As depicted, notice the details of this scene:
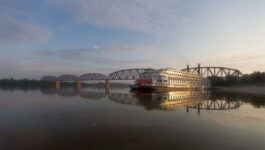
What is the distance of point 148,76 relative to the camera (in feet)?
261

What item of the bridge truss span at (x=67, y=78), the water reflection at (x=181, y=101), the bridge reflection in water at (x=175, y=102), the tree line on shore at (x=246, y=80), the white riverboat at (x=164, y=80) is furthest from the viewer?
the bridge truss span at (x=67, y=78)

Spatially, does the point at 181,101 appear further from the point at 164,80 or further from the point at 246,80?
the point at 246,80

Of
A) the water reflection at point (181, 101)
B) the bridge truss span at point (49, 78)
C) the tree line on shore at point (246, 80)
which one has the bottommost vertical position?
the water reflection at point (181, 101)

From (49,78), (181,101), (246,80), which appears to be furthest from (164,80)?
(49,78)

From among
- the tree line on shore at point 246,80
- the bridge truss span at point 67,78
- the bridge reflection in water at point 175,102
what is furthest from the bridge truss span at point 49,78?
the bridge reflection in water at point 175,102

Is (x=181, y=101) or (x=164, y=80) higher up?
(x=164, y=80)

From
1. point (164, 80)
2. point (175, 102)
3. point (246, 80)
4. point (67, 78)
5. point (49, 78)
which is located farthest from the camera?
point (49, 78)

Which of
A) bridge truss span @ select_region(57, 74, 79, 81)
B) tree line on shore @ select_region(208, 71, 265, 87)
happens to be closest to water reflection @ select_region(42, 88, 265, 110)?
tree line on shore @ select_region(208, 71, 265, 87)

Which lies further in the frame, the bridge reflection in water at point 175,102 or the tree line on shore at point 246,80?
the tree line on shore at point 246,80

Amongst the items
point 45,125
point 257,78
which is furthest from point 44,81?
point 45,125

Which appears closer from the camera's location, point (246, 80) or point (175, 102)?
point (175, 102)

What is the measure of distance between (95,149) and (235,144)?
7701mm

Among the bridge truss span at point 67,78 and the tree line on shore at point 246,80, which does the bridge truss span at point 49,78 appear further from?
the tree line on shore at point 246,80

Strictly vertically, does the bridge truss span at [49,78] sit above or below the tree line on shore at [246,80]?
above
